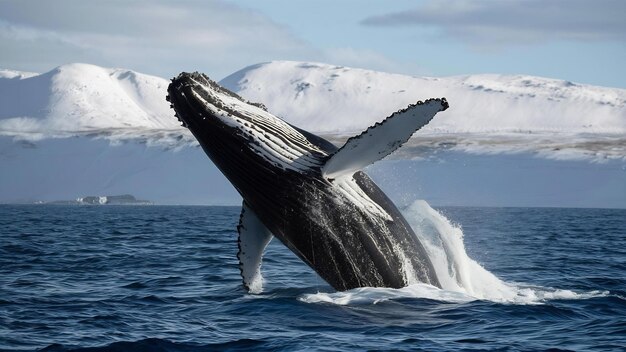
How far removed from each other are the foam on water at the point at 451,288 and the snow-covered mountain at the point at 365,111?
111829 mm

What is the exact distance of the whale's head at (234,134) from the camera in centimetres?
1004

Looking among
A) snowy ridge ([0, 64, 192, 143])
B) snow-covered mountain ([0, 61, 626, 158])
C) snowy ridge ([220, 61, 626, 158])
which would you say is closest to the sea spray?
snow-covered mountain ([0, 61, 626, 158])

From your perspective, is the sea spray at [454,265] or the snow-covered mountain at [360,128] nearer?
the sea spray at [454,265]

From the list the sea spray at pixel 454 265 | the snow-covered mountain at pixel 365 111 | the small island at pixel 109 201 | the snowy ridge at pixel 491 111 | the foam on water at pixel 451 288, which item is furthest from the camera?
the snowy ridge at pixel 491 111

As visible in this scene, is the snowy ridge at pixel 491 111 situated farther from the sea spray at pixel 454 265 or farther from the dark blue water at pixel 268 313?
the sea spray at pixel 454 265

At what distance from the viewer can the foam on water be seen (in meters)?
10.6

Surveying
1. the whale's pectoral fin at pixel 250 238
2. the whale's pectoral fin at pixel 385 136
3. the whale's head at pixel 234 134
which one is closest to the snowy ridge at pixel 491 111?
the whale's pectoral fin at pixel 250 238

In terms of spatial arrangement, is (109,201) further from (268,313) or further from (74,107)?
(268,313)

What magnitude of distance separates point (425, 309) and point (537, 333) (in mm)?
1221

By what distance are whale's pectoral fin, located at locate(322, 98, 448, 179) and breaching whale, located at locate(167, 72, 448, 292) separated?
12mm

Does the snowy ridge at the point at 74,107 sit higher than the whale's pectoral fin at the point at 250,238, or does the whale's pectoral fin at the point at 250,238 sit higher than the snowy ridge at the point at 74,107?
the snowy ridge at the point at 74,107

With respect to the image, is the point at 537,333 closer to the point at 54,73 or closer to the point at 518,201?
the point at 518,201

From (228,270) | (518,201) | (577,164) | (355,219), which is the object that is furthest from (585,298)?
(577,164)

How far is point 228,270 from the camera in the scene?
52.9 feet
